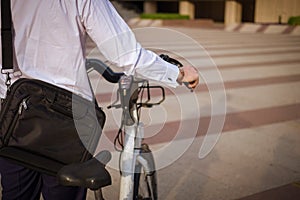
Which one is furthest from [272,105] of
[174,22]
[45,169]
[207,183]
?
[174,22]

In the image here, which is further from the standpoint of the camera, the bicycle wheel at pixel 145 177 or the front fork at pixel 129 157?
the bicycle wheel at pixel 145 177

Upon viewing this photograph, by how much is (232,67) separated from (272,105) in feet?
12.3

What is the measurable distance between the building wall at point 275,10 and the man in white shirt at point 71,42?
26257 millimetres

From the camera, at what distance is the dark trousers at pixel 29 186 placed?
1917 millimetres

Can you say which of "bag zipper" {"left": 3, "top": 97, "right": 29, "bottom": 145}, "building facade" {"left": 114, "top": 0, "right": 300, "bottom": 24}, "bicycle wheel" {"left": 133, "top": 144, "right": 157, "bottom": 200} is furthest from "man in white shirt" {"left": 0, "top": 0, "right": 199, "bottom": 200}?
"building facade" {"left": 114, "top": 0, "right": 300, "bottom": 24}

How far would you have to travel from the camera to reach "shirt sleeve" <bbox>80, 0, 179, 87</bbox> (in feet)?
5.52

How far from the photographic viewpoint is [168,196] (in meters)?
3.73

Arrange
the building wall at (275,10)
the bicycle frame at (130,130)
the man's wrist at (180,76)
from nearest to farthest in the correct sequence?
the man's wrist at (180,76) → the bicycle frame at (130,130) → the building wall at (275,10)

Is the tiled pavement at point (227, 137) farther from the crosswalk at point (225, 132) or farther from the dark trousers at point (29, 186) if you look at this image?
the dark trousers at point (29, 186)

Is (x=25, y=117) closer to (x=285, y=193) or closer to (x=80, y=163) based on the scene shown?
(x=80, y=163)

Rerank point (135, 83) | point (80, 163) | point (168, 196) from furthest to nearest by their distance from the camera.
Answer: point (168, 196) < point (135, 83) < point (80, 163)

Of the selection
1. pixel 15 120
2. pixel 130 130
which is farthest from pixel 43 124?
pixel 130 130

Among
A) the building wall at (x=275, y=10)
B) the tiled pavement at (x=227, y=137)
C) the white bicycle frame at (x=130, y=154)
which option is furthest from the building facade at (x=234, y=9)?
the white bicycle frame at (x=130, y=154)

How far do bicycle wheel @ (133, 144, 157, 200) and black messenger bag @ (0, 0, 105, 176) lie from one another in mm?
629
